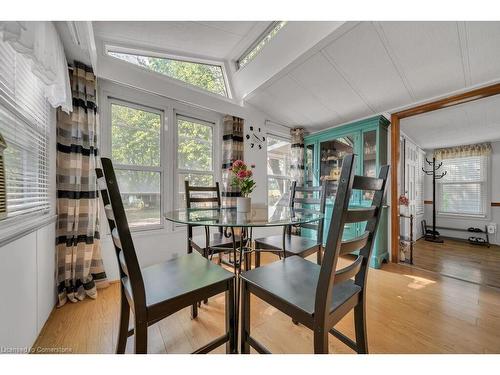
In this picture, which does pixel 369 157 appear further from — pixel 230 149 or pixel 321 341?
pixel 321 341

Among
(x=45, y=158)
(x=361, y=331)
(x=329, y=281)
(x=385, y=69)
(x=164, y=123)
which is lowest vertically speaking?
(x=361, y=331)

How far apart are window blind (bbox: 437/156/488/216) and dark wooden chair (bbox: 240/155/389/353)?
472cm

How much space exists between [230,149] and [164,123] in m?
0.87

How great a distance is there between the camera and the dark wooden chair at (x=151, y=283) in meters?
0.74

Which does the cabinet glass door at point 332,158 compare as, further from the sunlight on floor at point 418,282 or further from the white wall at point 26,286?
the white wall at point 26,286

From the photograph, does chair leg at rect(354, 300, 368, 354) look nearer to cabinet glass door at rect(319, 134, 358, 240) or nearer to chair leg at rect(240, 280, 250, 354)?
chair leg at rect(240, 280, 250, 354)

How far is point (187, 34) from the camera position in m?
2.12

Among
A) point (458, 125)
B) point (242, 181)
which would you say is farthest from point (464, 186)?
point (242, 181)

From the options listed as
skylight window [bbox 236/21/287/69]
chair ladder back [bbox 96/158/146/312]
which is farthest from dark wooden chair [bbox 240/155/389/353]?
skylight window [bbox 236/21/287/69]

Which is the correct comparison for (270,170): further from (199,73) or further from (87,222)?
(87,222)

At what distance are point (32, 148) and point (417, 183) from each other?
547cm

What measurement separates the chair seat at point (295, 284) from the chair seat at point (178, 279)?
17 centimetres

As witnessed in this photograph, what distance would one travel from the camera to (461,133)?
11.2 feet
